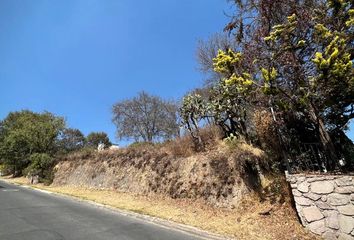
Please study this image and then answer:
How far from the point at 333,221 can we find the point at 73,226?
7.25m

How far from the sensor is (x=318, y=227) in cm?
761

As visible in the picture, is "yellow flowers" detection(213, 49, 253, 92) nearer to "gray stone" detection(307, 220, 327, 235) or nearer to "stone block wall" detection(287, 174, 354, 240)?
"stone block wall" detection(287, 174, 354, 240)

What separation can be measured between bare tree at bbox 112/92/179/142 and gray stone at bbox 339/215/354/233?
26.7 meters

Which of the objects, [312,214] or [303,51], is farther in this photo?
[303,51]

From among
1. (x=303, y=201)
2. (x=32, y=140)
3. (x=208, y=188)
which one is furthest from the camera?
(x=32, y=140)

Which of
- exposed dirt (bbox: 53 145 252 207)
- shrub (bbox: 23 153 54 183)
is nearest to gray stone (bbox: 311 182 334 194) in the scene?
exposed dirt (bbox: 53 145 252 207)

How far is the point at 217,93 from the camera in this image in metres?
14.5

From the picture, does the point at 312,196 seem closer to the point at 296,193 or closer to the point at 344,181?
the point at 296,193

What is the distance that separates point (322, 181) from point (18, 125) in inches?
1547

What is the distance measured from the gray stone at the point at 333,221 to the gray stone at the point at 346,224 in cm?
9

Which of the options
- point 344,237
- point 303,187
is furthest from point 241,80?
point 344,237

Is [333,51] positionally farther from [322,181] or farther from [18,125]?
[18,125]

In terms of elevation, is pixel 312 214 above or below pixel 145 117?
below

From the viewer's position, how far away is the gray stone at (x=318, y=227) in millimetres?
7522
